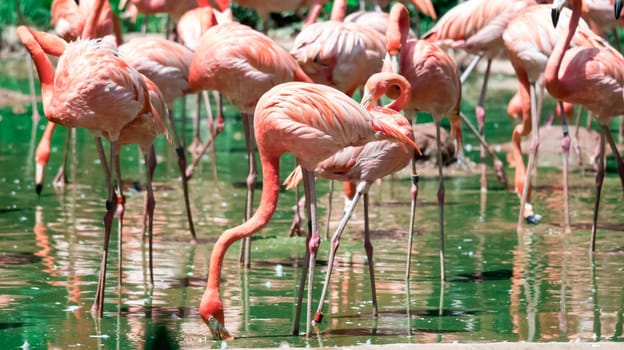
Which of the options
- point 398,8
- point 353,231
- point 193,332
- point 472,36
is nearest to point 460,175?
point 472,36

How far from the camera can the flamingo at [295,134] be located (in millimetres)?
4625

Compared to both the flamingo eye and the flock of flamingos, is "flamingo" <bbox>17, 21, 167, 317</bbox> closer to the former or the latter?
the flock of flamingos

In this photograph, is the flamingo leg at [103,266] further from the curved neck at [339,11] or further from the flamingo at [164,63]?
the curved neck at [339,11]

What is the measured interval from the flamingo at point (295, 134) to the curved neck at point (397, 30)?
1.10 m

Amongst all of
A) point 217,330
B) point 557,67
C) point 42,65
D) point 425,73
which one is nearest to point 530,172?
point 557,67

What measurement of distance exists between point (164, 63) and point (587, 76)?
2.26 m

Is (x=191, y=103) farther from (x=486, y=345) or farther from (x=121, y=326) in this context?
(x=486, y=345)

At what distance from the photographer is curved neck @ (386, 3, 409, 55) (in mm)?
5855

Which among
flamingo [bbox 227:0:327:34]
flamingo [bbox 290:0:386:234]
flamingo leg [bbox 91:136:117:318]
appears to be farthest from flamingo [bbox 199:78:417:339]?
flamingo [bbox 227:0:327:34]

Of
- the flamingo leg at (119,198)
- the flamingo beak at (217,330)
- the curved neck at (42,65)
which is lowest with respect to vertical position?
the flamingo beak at (217,330)

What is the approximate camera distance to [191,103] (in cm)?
1507

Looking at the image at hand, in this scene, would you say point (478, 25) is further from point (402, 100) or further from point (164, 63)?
point (402, 100)

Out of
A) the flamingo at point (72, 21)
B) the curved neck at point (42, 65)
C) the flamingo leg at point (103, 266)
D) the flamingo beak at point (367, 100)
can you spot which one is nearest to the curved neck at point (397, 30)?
the flamingo beak at point (367, 100)

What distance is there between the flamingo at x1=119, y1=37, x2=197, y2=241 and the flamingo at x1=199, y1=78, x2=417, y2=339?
2036 millimetres
